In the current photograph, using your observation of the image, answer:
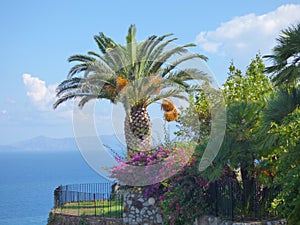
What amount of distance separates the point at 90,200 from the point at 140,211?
4.90m

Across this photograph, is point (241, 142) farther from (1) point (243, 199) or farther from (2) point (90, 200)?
(2) point (90, 200)

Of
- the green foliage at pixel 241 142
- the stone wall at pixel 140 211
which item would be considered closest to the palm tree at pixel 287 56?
the green foliage at pixel 241 142

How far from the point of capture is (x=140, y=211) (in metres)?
17.2

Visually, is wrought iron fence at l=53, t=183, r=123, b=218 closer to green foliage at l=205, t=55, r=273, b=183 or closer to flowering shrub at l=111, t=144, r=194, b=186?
flowering shrub at l=111, t=144, r=194, b=186

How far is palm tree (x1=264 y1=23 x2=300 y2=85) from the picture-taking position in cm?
1395

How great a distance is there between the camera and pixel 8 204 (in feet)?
230

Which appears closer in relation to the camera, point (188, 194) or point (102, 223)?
point (188, 194)

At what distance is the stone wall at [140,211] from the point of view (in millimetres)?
16969

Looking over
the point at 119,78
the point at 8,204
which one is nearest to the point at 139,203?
the point at 119,78

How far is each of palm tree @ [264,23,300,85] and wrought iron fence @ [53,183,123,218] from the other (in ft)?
24.7

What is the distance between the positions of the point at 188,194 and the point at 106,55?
962 centimetres

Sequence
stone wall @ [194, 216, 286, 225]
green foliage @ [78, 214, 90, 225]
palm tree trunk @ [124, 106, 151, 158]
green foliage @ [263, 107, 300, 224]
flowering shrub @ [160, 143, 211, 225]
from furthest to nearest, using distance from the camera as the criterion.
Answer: palm tree trunk @ [124, 106, 151, 158] < green foliage @ [78, 214, 90, 225] < flowering shrub @ [160, 143, 211, 225] < stone wall @ [194, 216, 286, 225] < green foliage @ [263, 107, 300, 224]

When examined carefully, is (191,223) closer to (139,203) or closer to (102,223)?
(139,203)

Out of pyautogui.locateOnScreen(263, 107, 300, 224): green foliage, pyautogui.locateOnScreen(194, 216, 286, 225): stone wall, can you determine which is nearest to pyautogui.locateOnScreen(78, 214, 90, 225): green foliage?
pyautogui.locateOnScreen(194, 216, 286, 225): stone wall
